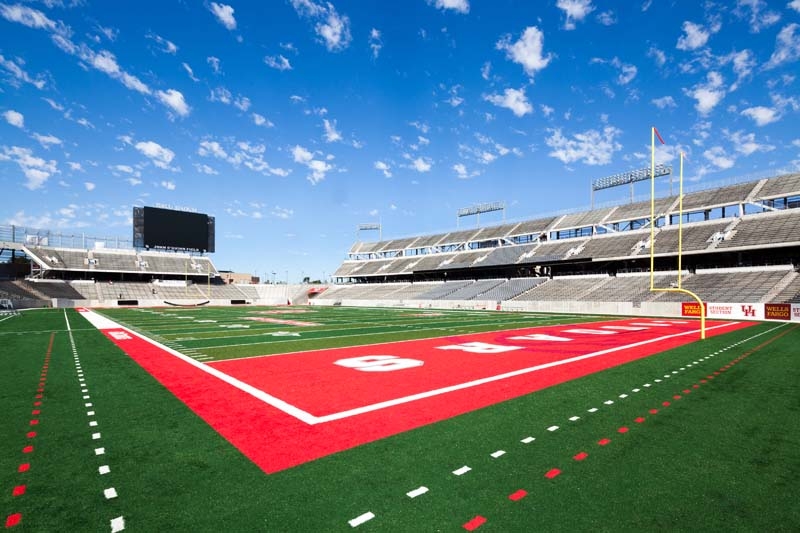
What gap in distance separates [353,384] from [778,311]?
28084 millimetres

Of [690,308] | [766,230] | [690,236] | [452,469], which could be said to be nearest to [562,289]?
[690,236]

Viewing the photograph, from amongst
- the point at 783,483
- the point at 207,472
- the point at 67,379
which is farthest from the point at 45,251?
the point at 783,483

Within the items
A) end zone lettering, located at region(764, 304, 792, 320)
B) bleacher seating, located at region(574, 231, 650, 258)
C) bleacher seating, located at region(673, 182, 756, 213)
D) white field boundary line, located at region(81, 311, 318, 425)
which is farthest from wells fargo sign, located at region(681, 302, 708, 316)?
white field boundary line, located at region(81, 311, 318, 425)

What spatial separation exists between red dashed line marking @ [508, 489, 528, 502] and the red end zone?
191 centimetres

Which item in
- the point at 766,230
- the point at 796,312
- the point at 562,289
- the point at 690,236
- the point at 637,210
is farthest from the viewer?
the point at 637,210

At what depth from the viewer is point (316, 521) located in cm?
306

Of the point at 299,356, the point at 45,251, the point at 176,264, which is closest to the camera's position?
the point at 299,356

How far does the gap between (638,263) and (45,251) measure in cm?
7292

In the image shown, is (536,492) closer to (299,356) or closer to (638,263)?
(299,356)

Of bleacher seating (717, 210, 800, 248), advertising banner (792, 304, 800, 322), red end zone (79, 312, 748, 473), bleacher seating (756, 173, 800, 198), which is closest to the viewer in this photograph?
red end zone (79, 312, 748, 473)

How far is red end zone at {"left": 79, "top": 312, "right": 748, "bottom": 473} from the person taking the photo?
5.07m

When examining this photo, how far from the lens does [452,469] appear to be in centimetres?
395

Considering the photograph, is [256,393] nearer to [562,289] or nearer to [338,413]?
[338,413]

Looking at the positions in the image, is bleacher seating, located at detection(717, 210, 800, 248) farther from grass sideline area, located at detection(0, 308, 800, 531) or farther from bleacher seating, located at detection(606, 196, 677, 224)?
grass sideline area, located at detection(0, 308, 800, 531)
